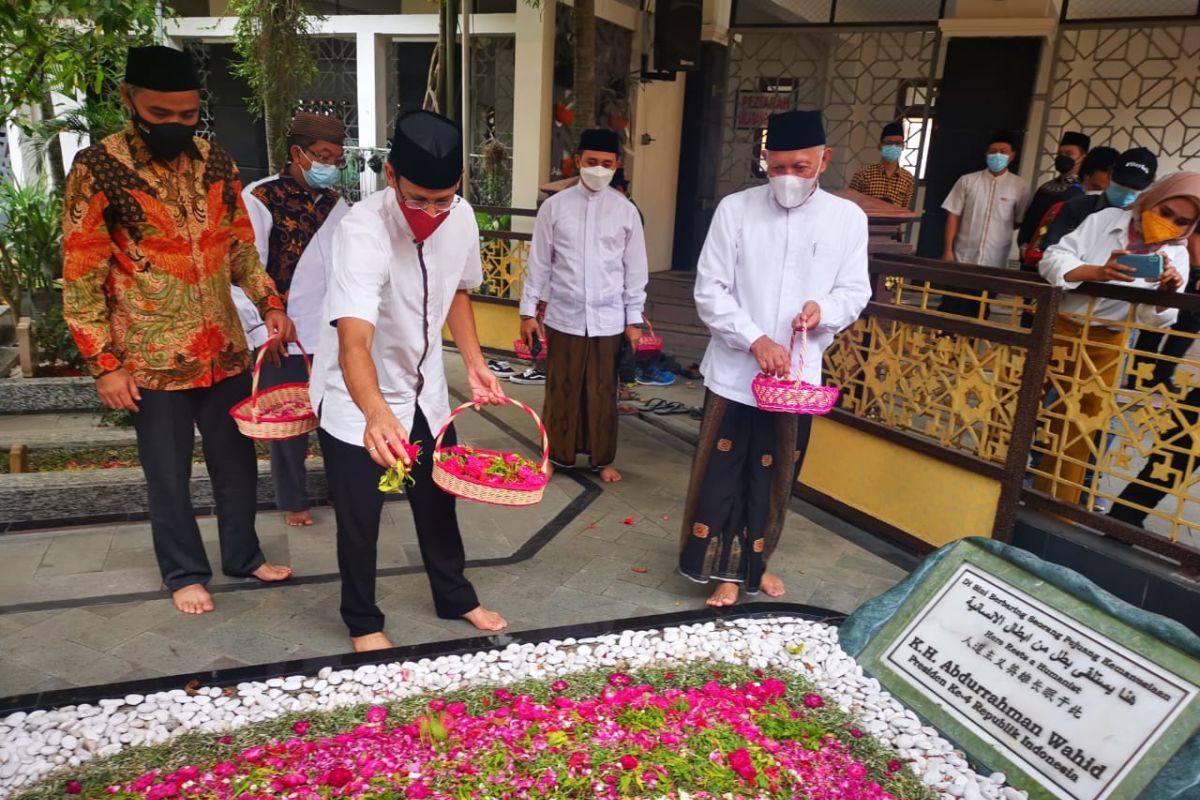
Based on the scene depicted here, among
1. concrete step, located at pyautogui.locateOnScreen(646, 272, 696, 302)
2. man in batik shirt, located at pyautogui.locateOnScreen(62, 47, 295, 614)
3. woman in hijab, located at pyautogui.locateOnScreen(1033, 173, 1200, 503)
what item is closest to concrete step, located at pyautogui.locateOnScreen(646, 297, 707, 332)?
concrete step, located at pyautogui.locateOnScreen(646, 272, 696, 302)

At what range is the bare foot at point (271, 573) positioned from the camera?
3389 millimetres

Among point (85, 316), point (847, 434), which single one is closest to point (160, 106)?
Result: point (85, 316)

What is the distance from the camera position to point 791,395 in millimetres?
2916

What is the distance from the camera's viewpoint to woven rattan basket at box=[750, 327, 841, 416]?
292 centimetres

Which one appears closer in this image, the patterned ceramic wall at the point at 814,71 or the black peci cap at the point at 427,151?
the black peci cap at the point at 427,151

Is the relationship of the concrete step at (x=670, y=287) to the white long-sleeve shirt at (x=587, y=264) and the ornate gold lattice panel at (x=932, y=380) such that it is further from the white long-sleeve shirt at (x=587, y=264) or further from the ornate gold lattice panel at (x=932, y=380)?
the ornate gold lattice panel at (x=932, y=380)

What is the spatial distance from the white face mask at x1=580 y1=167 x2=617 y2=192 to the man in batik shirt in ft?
5.66

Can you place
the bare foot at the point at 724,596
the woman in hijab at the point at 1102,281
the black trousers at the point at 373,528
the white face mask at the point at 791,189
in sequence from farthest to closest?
the bare foot at the point at 724,596
the woman in hijab at the point at 1102,281
the white face mask at the point at 791,189
the black trousers at the point at 373,528

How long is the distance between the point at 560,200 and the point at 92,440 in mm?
2726

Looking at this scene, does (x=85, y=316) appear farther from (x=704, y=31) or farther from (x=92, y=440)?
(x=704, y=31)

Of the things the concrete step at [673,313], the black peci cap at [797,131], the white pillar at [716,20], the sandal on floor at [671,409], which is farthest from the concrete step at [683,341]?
the black peci cap at [797,131]

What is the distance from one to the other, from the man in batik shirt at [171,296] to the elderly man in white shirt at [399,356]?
24.6 inches

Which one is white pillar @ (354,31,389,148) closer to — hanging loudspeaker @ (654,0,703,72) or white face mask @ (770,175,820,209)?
hanging loudspeaker @ (654,0,703,72)

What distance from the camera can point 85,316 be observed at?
2824 mm
